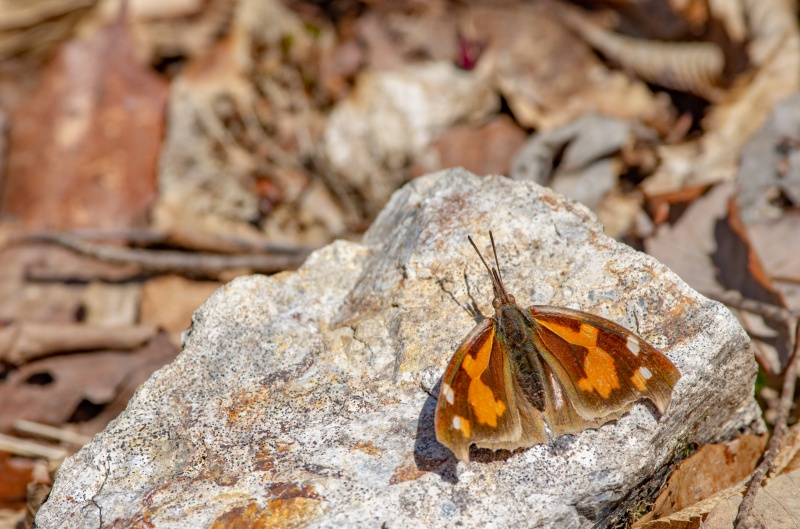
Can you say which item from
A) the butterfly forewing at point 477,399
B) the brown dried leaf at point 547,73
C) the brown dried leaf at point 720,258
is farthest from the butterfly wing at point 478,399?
the brown dried leaf at point 547,73

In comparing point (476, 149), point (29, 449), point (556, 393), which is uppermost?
point (556, 393)

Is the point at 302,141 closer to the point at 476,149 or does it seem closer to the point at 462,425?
the point at 476,149

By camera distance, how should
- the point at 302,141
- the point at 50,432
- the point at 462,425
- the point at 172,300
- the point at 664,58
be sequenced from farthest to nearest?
the point at 302,141, the point at 664,58, the point at 172,300, the point at 50,432, the point at 462,425

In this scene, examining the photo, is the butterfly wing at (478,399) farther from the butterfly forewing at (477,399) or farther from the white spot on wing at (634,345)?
the white spot on wing at (634,345)

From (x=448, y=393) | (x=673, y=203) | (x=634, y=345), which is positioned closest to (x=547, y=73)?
(x=673, y=203)

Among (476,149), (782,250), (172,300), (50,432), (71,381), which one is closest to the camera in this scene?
(782,250)

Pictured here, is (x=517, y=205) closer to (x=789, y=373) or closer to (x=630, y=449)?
(x=630, y=449)
